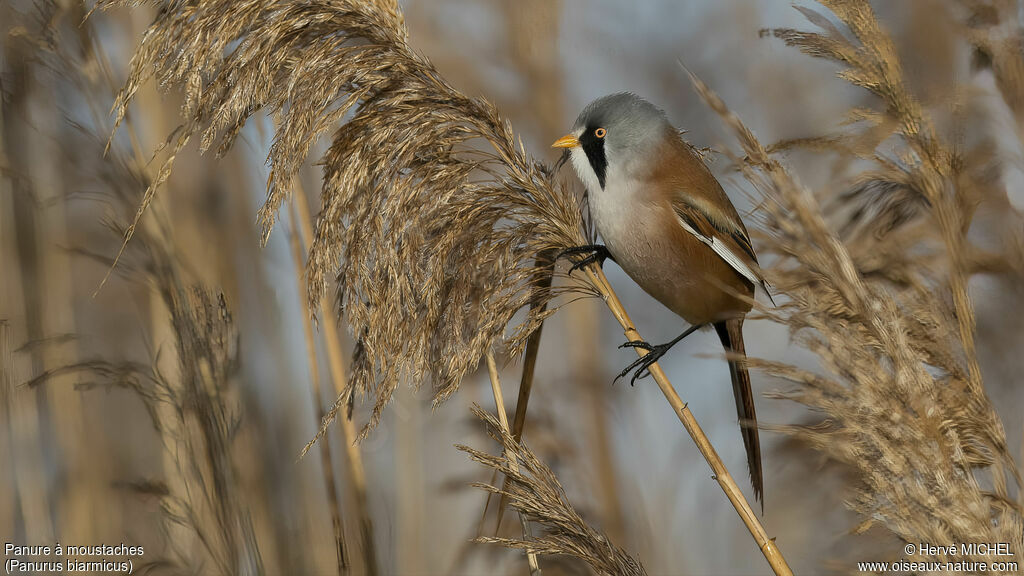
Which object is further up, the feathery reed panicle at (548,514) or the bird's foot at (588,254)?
the bird's foot at (588,254)

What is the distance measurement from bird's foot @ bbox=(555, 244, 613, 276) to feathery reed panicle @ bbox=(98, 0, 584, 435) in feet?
0.21

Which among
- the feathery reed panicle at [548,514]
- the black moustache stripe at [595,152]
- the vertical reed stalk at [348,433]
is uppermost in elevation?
the black moustache stripe at [595,152]

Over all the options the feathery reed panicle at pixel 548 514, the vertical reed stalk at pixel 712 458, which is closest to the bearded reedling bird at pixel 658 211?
the vertical reed stalk at pixel 712 458

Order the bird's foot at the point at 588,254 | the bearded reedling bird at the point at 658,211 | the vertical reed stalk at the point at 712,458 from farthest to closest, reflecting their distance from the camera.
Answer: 1. the bearded reedling bird at the point at 658,211
2. the bird's foot at the point at 588,254
3. the vertical reed stalk at the point at 712,458

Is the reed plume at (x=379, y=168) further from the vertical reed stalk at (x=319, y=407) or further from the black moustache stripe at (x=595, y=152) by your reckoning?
the vertical reed stalk at (x=319, y=407)

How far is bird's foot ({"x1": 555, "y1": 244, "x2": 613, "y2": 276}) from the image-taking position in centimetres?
152

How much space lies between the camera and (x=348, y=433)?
1.75 metres

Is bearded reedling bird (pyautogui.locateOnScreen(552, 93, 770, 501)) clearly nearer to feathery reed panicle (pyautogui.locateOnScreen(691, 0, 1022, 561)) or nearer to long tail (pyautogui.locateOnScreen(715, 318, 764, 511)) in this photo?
long tail (pyautogui.locateOnScreen(715, 318, 764, 511))

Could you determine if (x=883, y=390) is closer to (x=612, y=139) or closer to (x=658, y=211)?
(x=658, y=211)

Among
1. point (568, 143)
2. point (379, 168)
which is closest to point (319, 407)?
point (379, 168)

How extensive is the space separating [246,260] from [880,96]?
1472 mm

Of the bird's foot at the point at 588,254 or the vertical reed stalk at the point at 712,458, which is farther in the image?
the bird's foot at the point at 588,254

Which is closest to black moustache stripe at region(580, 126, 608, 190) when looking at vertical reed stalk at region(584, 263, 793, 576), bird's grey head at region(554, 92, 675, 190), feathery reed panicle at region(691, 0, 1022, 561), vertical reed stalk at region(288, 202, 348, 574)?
bird's grey head at region(554, 92, 675, 190)

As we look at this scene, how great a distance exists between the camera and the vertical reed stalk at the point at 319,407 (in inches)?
68.0
